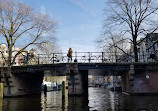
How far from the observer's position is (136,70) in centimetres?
2334

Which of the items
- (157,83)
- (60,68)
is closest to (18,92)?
(60,68)

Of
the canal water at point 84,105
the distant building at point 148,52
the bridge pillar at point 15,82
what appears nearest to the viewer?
the canal water at point 84,105

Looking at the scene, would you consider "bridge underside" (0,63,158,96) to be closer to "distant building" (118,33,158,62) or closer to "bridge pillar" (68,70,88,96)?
"bridge pillar" (68,70,88,96)

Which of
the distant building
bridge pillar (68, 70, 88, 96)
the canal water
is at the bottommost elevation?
the canal water

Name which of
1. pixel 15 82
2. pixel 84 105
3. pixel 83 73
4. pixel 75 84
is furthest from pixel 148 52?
pixel 84 105

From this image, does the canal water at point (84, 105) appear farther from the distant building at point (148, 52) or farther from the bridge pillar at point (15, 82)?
the distant building at point (148, 52)

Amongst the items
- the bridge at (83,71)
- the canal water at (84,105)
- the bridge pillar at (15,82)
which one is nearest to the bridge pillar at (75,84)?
the bridge at (83,71)

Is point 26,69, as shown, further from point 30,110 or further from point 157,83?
point 157,83

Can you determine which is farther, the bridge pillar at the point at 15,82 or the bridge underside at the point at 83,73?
the bridge pillar at the point at 15,82

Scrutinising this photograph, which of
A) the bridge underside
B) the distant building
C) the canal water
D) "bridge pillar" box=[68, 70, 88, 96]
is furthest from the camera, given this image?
the distant building

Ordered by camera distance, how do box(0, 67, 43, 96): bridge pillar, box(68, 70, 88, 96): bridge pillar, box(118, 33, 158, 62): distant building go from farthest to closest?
1. box(118, 33, 158, 62): distant building
2. box(0, 67, 43, 96): bridge pillar
3. box(68, 70, 88, 96): bridge pillar

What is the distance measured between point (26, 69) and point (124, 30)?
53.1 feet

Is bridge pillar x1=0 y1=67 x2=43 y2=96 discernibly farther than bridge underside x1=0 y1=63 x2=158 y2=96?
Yes

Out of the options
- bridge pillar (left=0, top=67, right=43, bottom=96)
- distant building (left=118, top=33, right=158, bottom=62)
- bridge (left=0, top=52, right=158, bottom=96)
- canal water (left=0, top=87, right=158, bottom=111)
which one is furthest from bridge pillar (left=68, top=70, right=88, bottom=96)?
bridge pillar (left=0, top=67, right=43, bottom=96)
